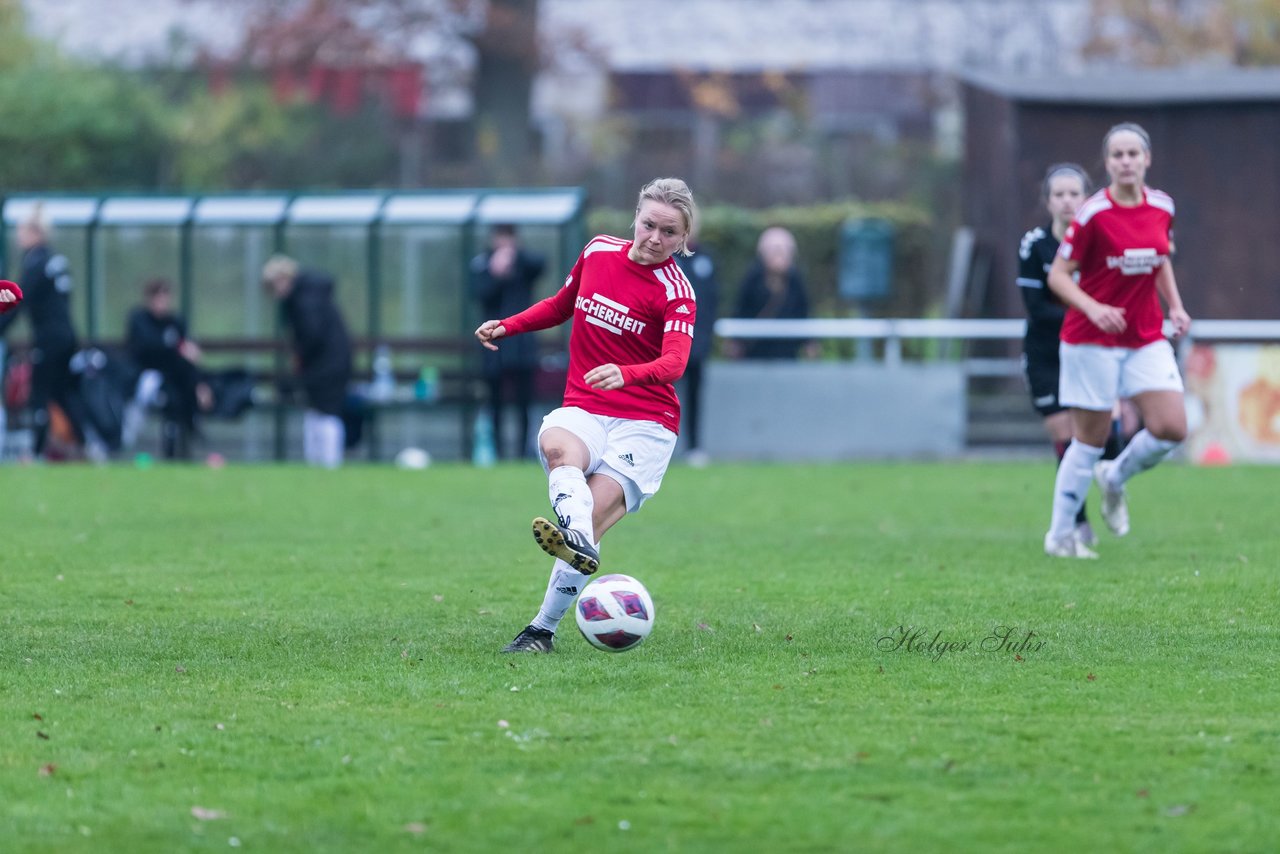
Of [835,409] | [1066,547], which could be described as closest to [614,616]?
[1066,547]

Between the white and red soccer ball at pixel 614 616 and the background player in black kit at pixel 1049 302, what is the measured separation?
15.1ft

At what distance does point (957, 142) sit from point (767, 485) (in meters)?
17.1

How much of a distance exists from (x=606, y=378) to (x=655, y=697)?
119cm

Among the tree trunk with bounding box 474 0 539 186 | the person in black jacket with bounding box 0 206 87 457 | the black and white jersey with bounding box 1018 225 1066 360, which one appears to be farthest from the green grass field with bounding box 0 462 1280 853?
the tree trunk with bounding box 474 0 539 186

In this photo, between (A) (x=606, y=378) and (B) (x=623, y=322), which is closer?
(A) (x=606, y=378)

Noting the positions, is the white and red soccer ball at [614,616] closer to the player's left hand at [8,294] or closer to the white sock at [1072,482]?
the player's left hand at [8,294]

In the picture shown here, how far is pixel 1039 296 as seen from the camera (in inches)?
447

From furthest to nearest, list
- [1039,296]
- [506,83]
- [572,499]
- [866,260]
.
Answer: [506,83], [866,260], [1039,296], [572,499]

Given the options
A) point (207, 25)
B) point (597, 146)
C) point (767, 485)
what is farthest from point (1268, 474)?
point (207, 25)

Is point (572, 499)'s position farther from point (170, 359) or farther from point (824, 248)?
point (824, 248)

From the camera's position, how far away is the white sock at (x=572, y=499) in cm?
709

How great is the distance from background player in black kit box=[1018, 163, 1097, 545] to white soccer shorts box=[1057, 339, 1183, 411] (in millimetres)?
877

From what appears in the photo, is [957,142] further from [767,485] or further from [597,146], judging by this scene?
[767,485]

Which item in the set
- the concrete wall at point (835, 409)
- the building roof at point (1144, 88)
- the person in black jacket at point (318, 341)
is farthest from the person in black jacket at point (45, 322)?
the building roof at point (1144, 88)
